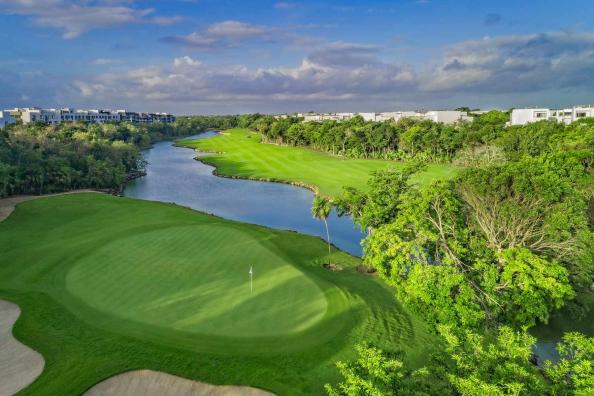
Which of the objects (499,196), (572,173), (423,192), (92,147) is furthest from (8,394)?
(92,147)

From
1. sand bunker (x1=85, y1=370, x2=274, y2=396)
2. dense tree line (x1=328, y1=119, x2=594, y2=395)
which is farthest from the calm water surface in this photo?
sand bunker (x1=85, y1=370, x2=274, y2=396)

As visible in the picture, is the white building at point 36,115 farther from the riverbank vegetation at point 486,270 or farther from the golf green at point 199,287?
the riverbank vegetation at point 486,270

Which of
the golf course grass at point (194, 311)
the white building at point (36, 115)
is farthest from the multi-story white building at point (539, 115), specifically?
the white building at point (36, 115)

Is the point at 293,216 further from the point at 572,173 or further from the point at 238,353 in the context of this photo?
the point at 238,353

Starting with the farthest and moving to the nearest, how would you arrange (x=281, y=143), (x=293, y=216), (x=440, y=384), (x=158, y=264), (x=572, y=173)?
(x=281, y=143), (x=293, y=216), (x=572, y=173), (x=158, y=264), (x=440, y=384)

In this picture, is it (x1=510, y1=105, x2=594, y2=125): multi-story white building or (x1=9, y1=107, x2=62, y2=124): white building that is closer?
(x1=510, y1=105, x2=594, y2=125): multi-story white building

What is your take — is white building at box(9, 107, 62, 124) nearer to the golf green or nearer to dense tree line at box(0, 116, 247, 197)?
dense tree line at box(0, 116, 247, 197)
